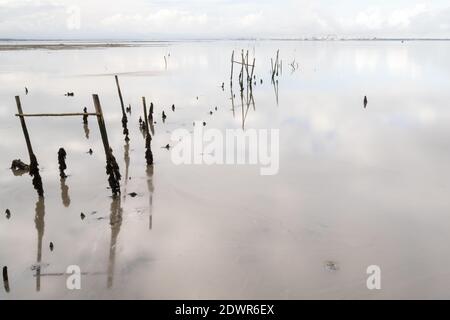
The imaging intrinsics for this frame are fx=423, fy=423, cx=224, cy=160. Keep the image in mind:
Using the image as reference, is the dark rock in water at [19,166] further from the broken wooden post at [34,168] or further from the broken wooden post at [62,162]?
the broken wooden post at [34,168]

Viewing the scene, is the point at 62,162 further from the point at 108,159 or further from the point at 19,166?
the point at 108,159

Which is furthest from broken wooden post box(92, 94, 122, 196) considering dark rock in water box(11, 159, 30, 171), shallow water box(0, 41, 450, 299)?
dark rock in water box(11, 159, 30, 171)

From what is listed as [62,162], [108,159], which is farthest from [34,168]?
[108,159]

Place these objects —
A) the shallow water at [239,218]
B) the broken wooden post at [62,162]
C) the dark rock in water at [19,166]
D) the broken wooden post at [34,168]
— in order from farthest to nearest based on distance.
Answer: the dark rock in water at [19,166], the broken wooden post at [62,162], the broken wooden post at [34,168], the shallow water at [239,218]

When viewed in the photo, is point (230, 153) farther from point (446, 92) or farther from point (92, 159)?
point (446, 92)

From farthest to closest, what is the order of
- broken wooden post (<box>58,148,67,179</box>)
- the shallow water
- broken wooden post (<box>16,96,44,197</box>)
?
broken wooden post (<box>58,148,67,179</box>)
broken wooden post (<box>16,96,44,197</box>)
the shallow water

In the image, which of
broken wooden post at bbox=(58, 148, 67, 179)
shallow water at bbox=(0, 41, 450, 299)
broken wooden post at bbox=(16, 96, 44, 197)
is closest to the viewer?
shallow water at bbox=(0, 41, 450, 299)

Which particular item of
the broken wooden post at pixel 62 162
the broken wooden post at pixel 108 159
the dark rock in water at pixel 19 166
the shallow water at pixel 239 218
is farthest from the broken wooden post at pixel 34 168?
the dark rock in water at pixel 19 166

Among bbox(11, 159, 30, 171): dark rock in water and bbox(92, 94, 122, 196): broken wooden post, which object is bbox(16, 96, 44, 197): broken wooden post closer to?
bbox(92, 94, 122, 196): broken wooden post

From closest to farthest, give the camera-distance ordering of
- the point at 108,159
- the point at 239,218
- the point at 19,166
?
the point at 239,218, the point at 108,159, the point at 19,166

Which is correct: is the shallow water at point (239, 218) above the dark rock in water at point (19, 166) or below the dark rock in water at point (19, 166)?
below

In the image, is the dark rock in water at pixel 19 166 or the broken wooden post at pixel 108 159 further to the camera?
the dark rock in water at pixel 19 166

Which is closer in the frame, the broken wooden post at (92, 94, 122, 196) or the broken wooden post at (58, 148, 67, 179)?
the broken wooden post at (92, 94, 122, 196)
